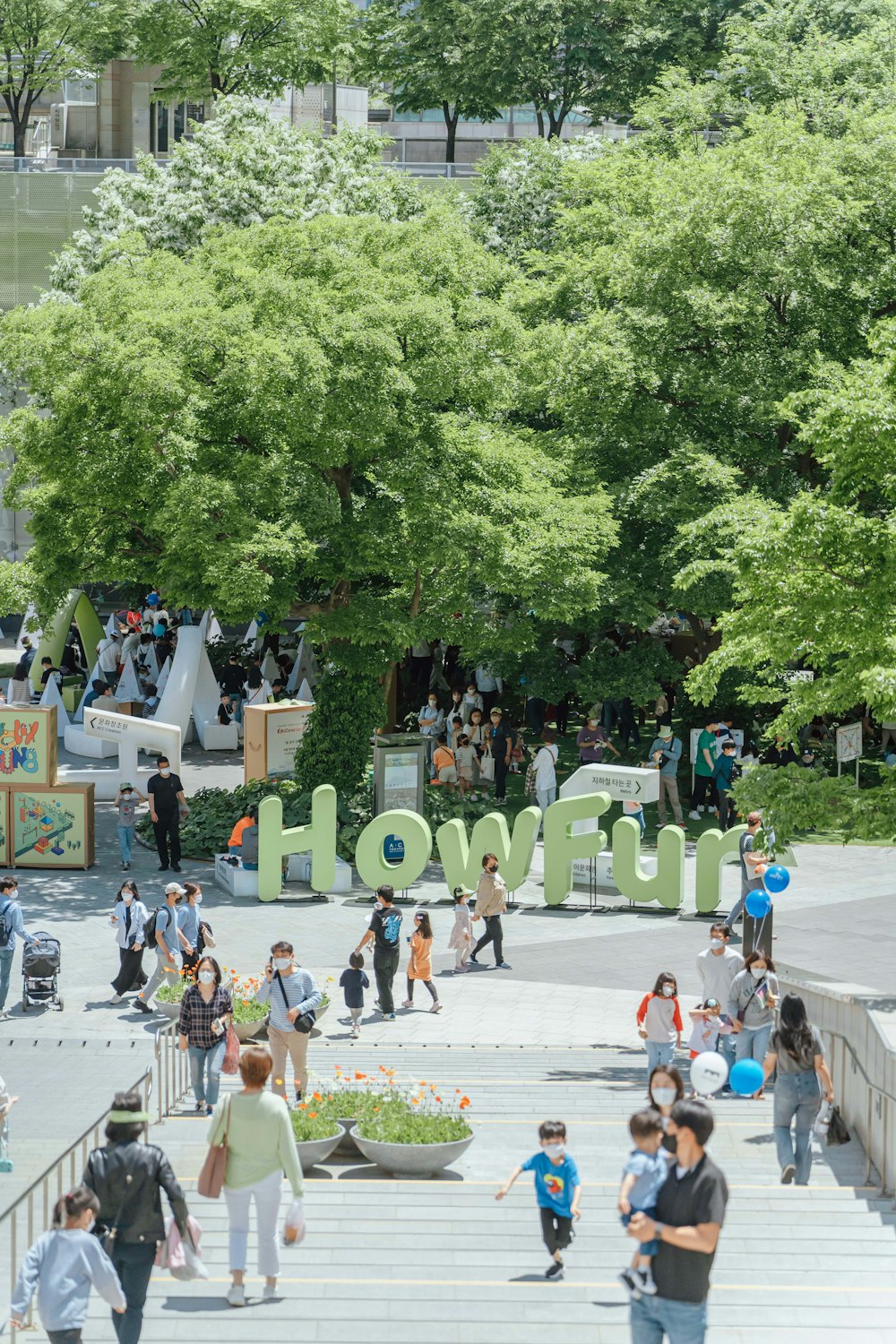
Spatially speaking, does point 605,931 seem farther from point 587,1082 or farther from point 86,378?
point 86,378

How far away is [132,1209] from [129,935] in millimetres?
9925

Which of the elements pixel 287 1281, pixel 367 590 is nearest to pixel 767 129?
pixel 367 590

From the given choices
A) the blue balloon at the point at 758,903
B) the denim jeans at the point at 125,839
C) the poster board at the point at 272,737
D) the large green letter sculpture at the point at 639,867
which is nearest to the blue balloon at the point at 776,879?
the blue balloon at the point at 758,903

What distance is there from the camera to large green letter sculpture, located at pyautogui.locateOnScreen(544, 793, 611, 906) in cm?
2331

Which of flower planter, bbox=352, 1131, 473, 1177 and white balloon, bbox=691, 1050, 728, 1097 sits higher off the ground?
white balloon, bbox=691, 1050, 728, 1097

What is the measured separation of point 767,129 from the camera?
99.8ft

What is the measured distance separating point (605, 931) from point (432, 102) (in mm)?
38617

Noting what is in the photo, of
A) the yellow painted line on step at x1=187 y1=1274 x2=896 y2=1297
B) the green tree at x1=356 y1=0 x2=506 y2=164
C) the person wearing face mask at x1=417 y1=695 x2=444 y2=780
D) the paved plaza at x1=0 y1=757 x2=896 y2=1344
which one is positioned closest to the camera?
the paved plaza at x1=0 y1=757 x2=896 y2=1344

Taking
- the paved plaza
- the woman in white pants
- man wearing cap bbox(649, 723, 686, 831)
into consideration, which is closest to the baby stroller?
the paved plaza

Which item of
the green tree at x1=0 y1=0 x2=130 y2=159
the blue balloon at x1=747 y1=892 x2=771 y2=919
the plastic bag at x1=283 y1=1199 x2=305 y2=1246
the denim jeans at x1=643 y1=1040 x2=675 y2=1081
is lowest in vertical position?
the denim jeans at x1=643 y1=1040 x2=675 y2=1081

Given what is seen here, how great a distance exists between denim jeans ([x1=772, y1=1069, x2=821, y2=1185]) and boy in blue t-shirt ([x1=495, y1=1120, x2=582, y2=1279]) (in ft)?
7.94

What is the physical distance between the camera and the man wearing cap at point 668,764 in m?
27.2

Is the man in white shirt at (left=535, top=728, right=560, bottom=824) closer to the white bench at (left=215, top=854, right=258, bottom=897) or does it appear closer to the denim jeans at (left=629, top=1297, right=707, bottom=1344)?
the white bench at (left=215, top=854, right=258, bottom=897)

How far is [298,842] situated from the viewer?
2358 centimetres
